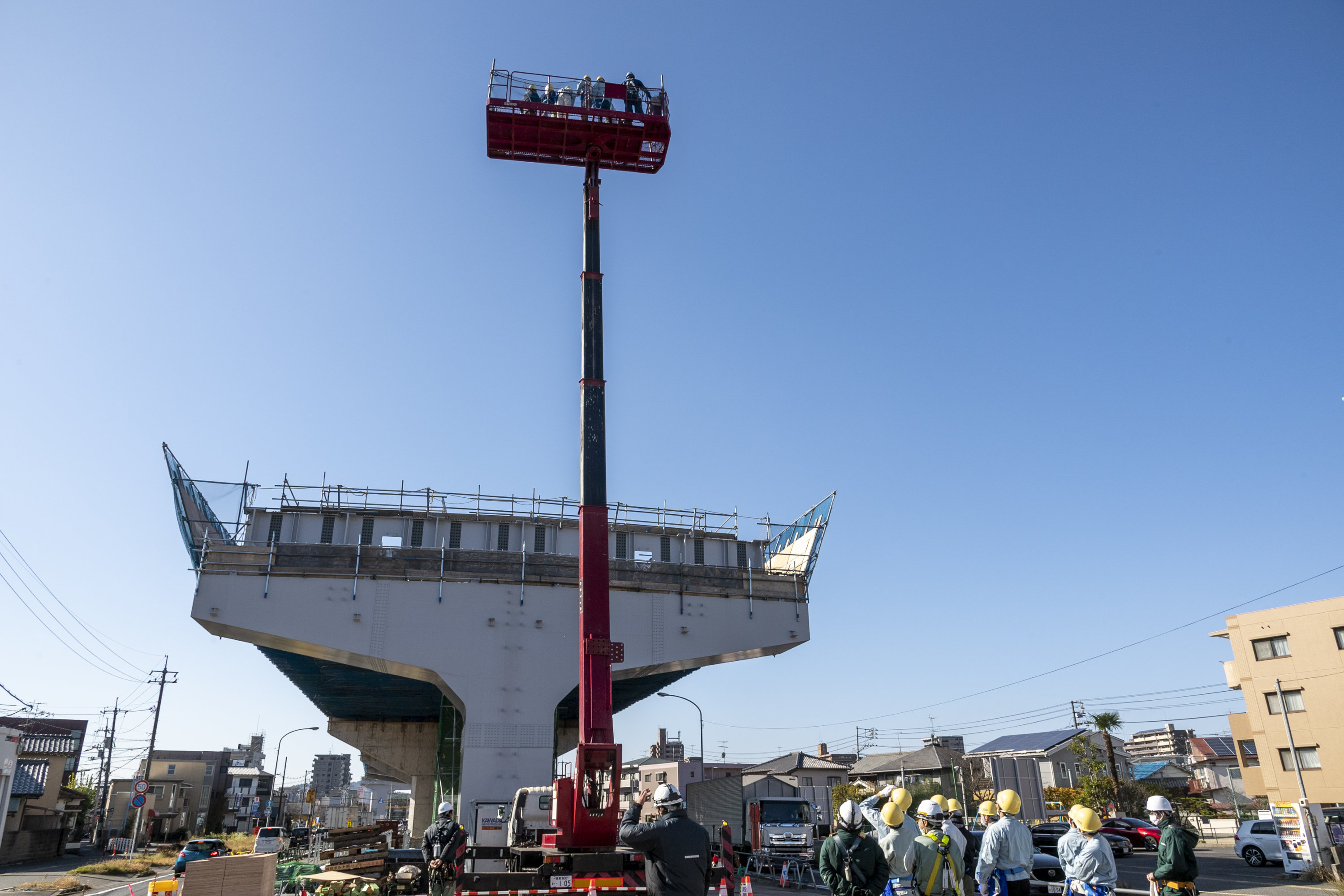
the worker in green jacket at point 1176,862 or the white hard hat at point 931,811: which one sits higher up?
the white hard hat at point 931,811

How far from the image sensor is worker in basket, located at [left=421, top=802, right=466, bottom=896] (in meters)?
11.9

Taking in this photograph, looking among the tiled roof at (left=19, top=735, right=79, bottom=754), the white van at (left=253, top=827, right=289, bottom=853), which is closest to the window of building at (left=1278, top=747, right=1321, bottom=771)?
the white van at (left=253, top=827, right=289, bottom=853)

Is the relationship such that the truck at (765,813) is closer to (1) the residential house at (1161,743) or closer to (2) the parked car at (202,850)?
(2) the parked car at (202,850)

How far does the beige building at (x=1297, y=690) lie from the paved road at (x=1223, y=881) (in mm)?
13413

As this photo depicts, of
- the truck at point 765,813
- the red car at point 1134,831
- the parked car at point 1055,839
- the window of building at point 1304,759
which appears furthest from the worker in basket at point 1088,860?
the window of building at point 1304,759

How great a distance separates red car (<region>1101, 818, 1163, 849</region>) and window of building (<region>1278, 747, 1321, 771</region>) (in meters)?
12.5

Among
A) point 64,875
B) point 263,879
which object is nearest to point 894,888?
point 263,879

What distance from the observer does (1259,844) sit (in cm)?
2825

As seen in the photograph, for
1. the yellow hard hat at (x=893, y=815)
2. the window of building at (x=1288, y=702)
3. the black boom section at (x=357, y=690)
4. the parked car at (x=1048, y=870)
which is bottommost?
the parked car at (x=1048, y=870)

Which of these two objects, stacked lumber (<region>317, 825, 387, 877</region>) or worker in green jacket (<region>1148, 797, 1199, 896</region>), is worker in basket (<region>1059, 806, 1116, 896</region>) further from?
stacked lumber (<region>317, 825, 387, 877</region>)

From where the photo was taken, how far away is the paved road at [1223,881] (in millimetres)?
19969

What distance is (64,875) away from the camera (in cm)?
3155

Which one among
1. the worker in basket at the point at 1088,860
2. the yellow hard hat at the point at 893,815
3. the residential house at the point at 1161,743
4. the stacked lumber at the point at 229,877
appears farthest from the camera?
the residential house at the point at 1161,743

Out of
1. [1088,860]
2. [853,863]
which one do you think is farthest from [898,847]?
[1088,860]
